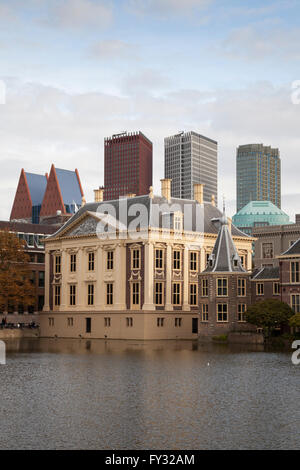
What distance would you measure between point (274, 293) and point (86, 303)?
89.4 ft

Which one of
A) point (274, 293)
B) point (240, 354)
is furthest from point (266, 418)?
point (274, 293)

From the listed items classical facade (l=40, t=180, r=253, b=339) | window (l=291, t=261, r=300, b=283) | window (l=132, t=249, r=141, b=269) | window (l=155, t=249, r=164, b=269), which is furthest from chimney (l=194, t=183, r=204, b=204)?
window (l=291, t=261, r=300, b=283)

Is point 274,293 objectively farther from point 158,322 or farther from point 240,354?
point 240,354

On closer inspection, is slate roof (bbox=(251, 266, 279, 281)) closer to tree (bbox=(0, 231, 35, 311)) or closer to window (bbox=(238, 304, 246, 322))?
window (bbox=(238, 304, 246, 322))

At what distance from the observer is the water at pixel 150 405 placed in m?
26.0

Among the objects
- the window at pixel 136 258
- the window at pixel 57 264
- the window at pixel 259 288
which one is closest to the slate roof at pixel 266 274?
the window at pixel 259 288

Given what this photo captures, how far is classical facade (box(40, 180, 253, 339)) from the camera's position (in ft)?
323

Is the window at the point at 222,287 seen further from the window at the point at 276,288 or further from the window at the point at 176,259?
the window at the point at 176,259

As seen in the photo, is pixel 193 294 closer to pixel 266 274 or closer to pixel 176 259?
pixel 176 259

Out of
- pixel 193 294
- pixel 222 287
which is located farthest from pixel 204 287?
pixel 193 294

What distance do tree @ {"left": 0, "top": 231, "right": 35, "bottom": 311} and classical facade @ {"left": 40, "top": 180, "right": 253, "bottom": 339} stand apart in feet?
15.5

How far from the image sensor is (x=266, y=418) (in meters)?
29.8

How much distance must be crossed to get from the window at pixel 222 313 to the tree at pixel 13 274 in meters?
31.4
